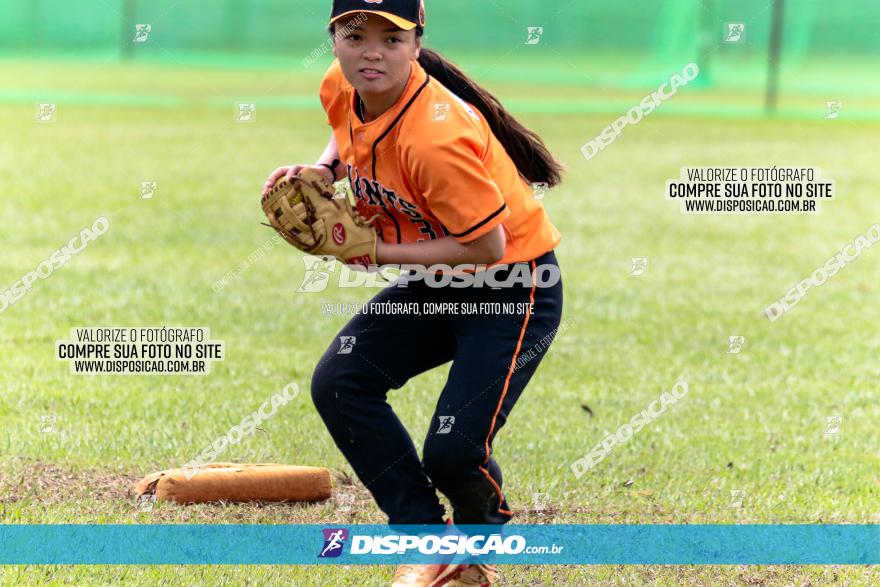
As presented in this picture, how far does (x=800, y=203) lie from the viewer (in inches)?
538

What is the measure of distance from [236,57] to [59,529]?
30.6m

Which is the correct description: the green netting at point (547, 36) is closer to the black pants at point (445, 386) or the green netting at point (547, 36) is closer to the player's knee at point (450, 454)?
the black pants at point (445, 386)

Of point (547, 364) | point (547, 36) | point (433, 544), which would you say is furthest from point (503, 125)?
point (547, 36)

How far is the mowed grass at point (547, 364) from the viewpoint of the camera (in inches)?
206

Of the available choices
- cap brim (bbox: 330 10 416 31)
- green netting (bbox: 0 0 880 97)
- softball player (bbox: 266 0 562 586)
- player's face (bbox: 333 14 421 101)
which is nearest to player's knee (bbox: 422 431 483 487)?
softball player (bbox: 266 0 562 586)

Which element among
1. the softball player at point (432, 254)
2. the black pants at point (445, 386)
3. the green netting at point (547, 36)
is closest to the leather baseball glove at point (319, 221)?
the softball player at point (432, 254)

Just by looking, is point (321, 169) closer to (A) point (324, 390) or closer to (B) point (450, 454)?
(A) point (324, 390)

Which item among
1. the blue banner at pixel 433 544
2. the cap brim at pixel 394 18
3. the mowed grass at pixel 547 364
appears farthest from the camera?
the mowed grass at pixel 547 364

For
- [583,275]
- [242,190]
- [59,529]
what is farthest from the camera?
[242,190]

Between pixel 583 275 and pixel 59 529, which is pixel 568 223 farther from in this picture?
pixel 59 529

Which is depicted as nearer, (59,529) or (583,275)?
(59,529)

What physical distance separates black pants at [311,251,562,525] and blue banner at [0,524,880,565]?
0.15 m

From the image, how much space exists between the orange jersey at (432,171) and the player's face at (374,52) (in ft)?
0.38

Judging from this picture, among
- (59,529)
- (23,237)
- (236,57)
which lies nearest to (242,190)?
(23,237)
